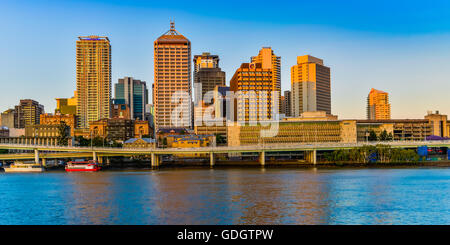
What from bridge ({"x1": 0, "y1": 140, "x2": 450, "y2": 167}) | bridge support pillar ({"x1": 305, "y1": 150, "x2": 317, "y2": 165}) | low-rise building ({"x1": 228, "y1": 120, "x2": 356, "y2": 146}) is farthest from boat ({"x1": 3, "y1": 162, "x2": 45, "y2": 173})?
bridge support pillar ({"x1": 305, "y1": 150, "x2": 317, "y2": 165})

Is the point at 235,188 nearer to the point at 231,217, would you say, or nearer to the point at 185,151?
the point at 231,217

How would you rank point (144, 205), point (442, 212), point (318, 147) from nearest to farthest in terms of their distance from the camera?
point (442, 212) < point (144, 205) < point (318, 147)

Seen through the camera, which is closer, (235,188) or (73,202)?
(73,202)

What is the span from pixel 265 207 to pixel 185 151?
91361 millimetres

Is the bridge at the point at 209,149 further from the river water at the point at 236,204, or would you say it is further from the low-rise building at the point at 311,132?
the river water at the point at 236,204

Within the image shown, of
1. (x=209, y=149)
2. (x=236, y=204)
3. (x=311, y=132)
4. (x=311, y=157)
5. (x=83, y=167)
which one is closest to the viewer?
(x=236, y=204)

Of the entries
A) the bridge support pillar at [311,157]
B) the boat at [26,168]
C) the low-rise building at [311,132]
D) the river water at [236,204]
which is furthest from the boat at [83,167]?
the low-rise building at [311,132]

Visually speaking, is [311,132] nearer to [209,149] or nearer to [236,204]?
[209,149]

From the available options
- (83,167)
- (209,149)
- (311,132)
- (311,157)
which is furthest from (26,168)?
(311,132)

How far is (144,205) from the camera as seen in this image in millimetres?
55312

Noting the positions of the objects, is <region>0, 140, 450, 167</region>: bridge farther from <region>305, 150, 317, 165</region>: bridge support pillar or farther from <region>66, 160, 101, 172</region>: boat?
<region>66, 160, 101, 172</region>: boat

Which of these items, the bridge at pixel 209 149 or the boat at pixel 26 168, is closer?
the boat at pixel 26 168
